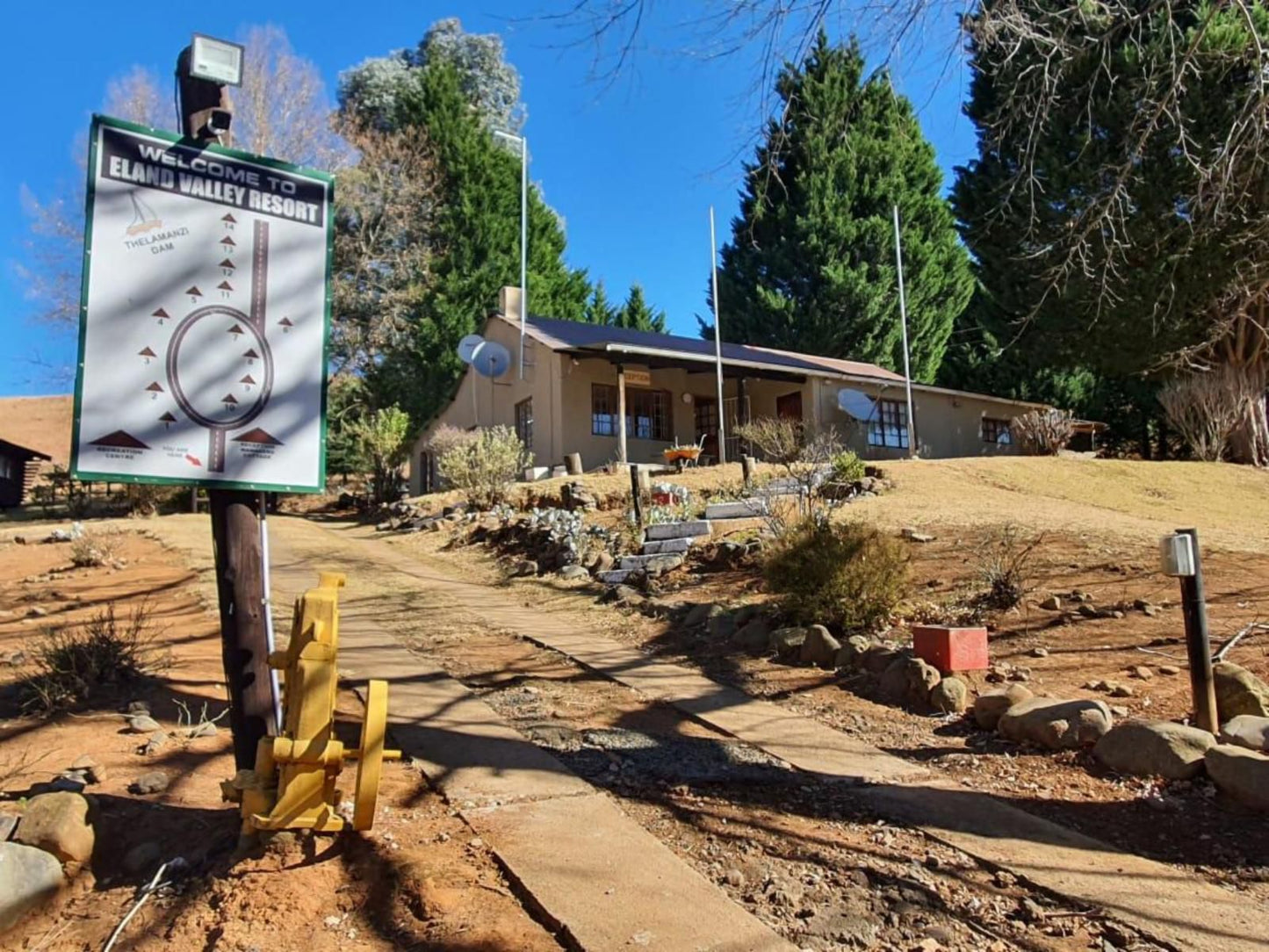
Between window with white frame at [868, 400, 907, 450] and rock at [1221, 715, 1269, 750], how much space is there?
1988cm

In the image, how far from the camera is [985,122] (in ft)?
18.7

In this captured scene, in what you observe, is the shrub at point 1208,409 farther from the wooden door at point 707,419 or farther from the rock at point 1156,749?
the rock at point 1156,749

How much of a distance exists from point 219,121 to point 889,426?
2285 cm

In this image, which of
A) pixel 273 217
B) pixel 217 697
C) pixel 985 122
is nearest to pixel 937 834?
pixel 273 217

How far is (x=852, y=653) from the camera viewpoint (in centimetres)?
595

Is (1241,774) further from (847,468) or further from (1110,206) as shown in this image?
(847,468)

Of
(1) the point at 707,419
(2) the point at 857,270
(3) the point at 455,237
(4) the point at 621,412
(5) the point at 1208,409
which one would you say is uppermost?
(3) the point at 455,237

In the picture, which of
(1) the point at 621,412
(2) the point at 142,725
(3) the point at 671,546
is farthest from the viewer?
(1) the point at 621,412

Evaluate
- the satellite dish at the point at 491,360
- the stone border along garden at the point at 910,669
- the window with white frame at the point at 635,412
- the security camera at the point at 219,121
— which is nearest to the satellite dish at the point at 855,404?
the window with white frame at the point at 635,412

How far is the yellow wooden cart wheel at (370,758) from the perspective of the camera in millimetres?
2891

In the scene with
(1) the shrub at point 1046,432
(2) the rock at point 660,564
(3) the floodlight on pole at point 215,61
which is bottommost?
(2) the rock at point 660,564

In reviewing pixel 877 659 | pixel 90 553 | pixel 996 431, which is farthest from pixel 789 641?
pixel 996 431

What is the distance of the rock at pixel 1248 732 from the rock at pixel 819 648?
2.45 metres

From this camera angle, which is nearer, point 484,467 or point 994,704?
point 994,704
